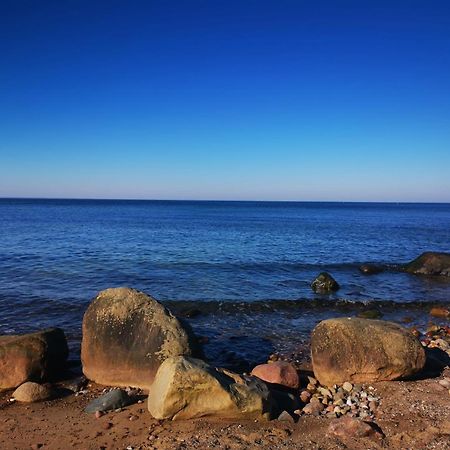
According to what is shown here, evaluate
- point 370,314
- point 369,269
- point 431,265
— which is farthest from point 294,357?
point 431,265

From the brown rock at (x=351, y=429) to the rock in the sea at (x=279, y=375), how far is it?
1.89 metres

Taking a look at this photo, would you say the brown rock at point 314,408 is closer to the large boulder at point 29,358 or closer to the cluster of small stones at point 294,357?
the cluster of small stones at point 294,357

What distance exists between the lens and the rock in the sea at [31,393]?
27.5ft

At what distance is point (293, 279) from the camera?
22.3 metres

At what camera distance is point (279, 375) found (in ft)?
29.0

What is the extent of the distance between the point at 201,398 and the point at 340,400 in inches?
113

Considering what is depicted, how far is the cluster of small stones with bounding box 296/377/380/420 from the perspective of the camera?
7.56 metres

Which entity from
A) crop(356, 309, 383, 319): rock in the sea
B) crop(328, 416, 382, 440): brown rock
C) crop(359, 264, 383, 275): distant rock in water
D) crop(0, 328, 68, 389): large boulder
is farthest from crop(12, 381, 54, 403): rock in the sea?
crop(359, 264, 383, 275): distant rock in water

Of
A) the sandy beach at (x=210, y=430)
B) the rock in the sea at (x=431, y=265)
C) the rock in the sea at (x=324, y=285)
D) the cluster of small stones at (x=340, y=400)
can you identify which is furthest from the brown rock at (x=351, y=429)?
the rock in the sea at (x=431, y=265)

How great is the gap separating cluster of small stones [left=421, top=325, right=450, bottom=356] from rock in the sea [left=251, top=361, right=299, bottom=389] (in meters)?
4.79

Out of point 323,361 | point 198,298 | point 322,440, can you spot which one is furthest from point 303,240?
point 322,440

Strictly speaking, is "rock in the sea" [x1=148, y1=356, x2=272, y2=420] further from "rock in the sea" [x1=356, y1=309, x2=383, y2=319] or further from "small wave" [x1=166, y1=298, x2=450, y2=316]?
"rock in the sea" [x1=356, y1=309, x2=383, y2=319]

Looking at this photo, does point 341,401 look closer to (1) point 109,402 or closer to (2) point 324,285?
(1) point 109,402

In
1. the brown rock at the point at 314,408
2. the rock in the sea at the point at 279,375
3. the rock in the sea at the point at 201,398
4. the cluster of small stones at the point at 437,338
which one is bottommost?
the cluster of small stones at the point at 437,338
